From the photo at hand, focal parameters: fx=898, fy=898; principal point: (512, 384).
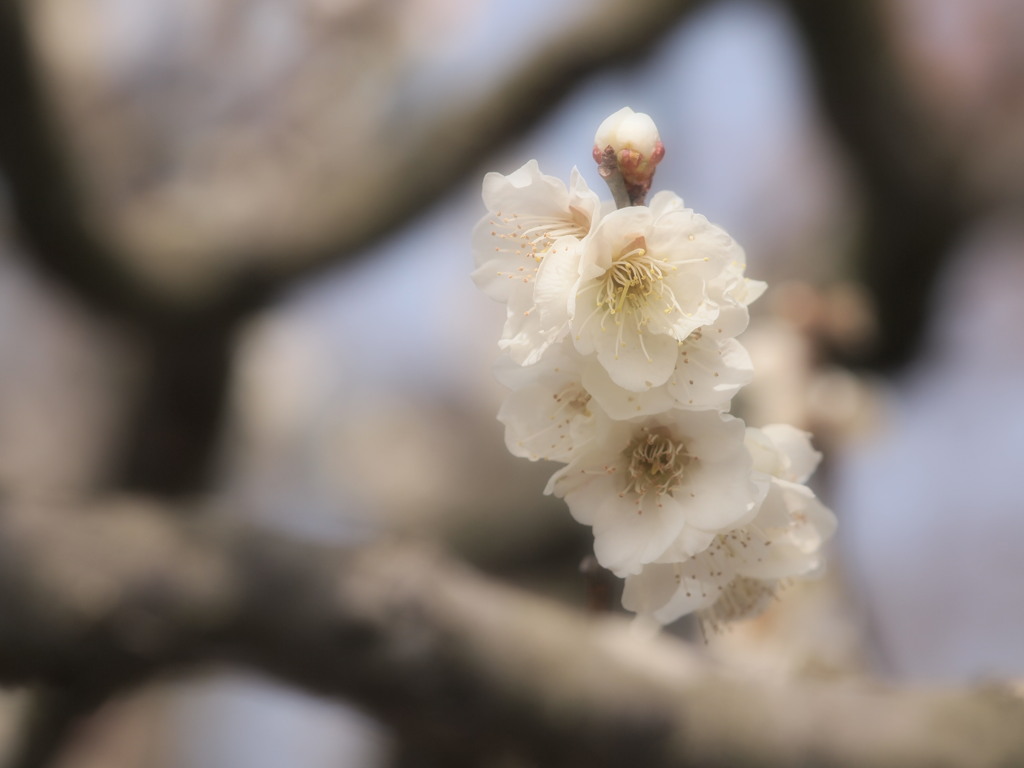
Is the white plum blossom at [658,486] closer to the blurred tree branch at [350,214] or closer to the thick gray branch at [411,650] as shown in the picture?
the thick gray branch at [411,650]

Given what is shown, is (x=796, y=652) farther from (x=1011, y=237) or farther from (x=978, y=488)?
(x=978, y=488)

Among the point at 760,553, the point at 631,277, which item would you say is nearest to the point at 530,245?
the point at 631,277

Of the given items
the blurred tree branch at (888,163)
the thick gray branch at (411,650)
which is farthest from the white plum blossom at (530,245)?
the blurred tree branch at (888,163)

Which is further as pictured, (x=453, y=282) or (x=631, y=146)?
(x=453, y=282)

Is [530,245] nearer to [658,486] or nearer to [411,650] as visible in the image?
[658,486]

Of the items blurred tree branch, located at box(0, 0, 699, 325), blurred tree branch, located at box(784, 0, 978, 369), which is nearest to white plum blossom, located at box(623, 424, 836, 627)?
blurred tree branch, located at box(0, 0, 699, 325)

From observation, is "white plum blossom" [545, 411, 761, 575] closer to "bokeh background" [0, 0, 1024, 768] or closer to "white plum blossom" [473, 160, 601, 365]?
"white plum blossom" [473, 160, 601, 365]

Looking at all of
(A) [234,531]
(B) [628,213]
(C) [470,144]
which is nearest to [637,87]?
(C) [470,144]
